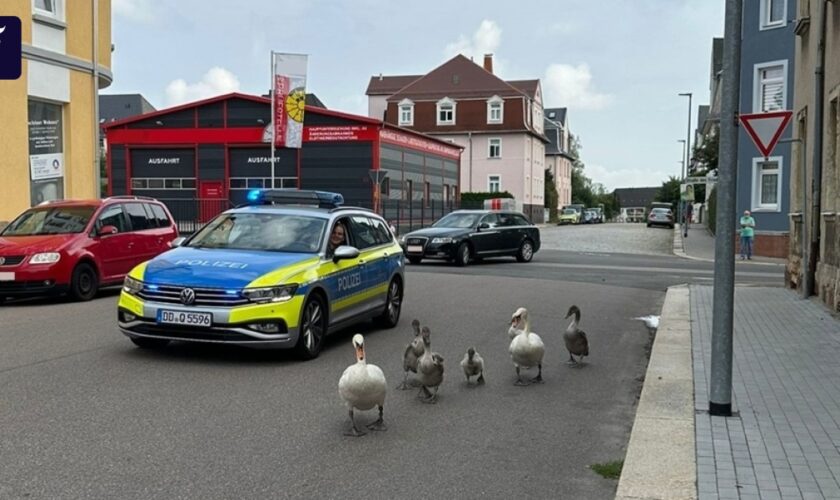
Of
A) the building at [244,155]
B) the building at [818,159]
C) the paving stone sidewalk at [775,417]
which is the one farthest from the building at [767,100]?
the paving stone sidewalk at [775,417]

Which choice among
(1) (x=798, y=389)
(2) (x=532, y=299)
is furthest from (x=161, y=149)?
(1) (x=798, y=389)

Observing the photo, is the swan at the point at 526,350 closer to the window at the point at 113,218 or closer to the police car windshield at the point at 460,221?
the window at the point at 113,218

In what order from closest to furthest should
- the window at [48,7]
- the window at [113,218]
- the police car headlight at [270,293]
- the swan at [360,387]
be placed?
the swan at [360,387] → the police car headlight at [270,293] → the window at [113,218] → the window at [48,7]

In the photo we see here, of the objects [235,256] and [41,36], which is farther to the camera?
[41,36]

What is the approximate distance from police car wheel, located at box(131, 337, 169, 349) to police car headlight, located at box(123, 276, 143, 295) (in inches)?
20.4

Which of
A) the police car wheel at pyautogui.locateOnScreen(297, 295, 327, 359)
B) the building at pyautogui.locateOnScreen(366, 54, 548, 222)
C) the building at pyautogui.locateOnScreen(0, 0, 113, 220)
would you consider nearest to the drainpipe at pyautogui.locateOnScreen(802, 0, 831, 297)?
the police car wheel at pyautogui.locateOnScreen(297, 295, 327, 359)

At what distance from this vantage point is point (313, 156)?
44.3 meters

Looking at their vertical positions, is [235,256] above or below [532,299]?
above

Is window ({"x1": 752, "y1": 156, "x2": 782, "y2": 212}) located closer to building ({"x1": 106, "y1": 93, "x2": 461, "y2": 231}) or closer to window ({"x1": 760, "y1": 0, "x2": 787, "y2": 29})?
window ({"x1": 760, "y1": 0, "x2": 787, "y2": 29})

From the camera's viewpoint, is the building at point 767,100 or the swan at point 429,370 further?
the building at point 767,100

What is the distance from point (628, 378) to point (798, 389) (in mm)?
1595

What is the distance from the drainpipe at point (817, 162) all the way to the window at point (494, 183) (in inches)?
2314

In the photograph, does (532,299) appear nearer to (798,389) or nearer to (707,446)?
(798,389)

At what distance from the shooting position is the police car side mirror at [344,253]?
A: 30.5 ft
